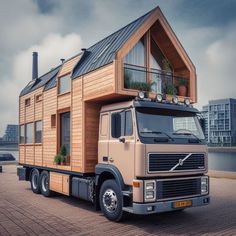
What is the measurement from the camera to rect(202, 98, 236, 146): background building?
401 feet

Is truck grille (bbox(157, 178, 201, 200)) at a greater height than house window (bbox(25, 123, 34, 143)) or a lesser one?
lesser

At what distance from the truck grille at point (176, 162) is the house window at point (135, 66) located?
7.12ft

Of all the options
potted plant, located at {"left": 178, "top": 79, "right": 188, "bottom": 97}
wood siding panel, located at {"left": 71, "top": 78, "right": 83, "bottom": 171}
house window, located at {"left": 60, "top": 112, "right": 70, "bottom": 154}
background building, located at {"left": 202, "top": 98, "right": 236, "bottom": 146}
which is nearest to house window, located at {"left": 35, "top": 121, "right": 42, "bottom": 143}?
house window, located at {"left": 60, "top": 112, "right": 70, "bottom": 154}

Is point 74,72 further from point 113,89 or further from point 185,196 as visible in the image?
point 185,196

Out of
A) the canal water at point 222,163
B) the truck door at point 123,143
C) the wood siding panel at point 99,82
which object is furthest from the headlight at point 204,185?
the canal water at point 222,163

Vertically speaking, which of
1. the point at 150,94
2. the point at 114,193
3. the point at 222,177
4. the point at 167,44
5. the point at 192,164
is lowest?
the point at 222,177

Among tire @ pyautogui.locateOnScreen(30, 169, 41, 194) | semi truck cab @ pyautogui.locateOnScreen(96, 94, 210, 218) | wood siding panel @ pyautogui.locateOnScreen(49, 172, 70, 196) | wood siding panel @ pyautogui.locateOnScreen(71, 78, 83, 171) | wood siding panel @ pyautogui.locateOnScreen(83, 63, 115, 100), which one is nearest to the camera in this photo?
semi truck cab @ pyautogui.locateOnScreen(96, 94, 210, 218)

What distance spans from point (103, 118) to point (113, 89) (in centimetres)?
119

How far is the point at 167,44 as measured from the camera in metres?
10.1

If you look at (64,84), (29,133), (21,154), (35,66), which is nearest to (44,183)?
(29,133)

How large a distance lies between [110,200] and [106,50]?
4462 millimetres

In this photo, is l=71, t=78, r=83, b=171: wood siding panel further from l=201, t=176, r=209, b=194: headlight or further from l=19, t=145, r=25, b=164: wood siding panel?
l=19, t=145, r=25, b=164: wood siding panel

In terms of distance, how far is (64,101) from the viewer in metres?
10.7

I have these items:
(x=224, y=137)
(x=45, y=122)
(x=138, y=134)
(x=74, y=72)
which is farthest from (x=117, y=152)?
(x=224, y=137)
